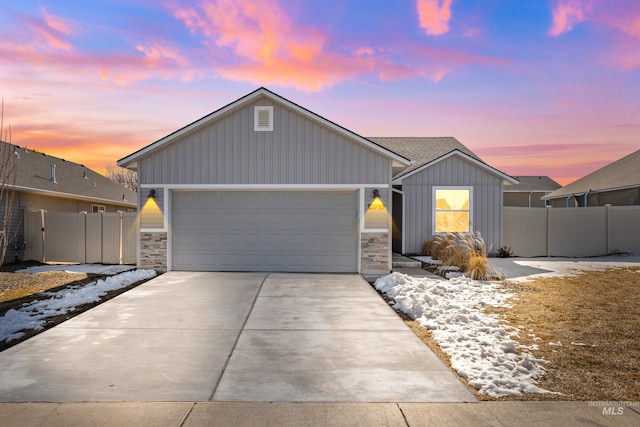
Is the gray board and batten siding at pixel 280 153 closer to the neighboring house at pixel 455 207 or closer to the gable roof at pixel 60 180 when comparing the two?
the neighboring house at pixel 455 207

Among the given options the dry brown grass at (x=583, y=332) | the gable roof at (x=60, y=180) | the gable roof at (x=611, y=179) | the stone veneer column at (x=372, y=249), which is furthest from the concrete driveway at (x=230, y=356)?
the gable roof at (x=611, y=179)

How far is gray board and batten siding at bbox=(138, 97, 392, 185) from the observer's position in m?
12.2

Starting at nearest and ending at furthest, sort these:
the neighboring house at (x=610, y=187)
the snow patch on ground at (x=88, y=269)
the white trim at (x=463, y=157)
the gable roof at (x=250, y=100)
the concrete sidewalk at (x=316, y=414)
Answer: the concrete sidewalk at (x=316, y=414) → the gable roof at (x=250, y=100) → the snow patch on ground at (x=88, y=269) → the white trim at (x=463, y=157) → the neighboring house at (x=610, y=187)

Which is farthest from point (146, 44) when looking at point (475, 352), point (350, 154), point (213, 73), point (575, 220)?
point (575, 220)

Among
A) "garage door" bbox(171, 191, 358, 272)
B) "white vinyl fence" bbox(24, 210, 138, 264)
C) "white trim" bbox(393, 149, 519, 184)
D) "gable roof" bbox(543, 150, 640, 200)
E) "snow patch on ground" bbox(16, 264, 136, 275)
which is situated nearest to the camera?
"garage door" bbox(171, 191, 358, 272)

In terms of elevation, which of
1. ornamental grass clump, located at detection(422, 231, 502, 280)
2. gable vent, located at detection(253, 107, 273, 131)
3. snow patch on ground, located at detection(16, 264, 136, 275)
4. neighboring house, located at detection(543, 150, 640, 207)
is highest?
gable vent, located at detection(253, 107, 273, 131)

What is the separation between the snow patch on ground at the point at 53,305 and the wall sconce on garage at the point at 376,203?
6540 mm

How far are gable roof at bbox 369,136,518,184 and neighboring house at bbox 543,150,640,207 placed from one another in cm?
788

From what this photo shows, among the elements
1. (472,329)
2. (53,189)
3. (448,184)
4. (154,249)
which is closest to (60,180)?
(53,189)

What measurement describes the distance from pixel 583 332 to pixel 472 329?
66.7 inches

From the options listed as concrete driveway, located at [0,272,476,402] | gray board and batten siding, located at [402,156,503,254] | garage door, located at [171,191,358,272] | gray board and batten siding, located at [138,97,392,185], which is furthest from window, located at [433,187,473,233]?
concrete driveway, located at [0,272,476,402]

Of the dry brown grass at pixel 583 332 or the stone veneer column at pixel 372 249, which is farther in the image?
the stone veneer column at pixel 372 249

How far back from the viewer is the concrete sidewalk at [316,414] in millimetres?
Answer: 3475

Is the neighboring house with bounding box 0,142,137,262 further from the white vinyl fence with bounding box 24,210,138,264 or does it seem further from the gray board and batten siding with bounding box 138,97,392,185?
the gray board and batten siding with bounding box 138,97,392,185
